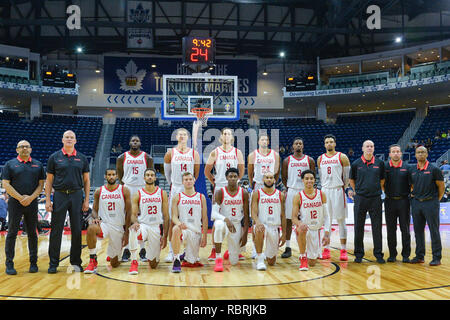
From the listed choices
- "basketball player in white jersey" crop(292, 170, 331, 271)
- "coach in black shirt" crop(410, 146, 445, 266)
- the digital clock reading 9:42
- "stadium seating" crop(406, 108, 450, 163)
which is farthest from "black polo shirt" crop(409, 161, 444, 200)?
"stadium seating" crop(406, 108, 450, 163)

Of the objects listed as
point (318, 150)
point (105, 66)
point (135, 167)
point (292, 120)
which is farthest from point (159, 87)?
point (135, 167)

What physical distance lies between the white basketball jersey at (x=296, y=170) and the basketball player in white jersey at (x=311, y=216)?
0.62m

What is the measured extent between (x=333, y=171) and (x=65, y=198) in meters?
3.77

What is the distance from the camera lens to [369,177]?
6113mm

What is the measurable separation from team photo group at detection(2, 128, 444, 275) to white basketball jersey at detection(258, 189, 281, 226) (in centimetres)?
1

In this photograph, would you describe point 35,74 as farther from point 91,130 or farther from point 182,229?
point 182,229

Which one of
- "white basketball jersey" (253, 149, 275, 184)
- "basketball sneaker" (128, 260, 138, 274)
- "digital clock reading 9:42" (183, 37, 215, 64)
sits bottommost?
"basketball sneaker" (128, 260, 138, 274)

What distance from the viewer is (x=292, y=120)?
27.3 metres

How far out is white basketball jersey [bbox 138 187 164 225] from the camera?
5609 millimetres

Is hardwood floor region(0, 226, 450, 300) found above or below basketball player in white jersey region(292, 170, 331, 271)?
below

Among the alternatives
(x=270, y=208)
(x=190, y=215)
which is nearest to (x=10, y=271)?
(x=190, y=215)

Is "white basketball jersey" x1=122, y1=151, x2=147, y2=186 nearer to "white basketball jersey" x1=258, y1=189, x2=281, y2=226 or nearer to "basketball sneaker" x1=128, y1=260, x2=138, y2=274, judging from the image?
"basketball sneaker" x1=128, y1=260, x2=138, y2=274
